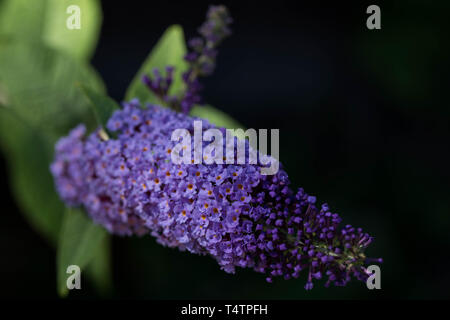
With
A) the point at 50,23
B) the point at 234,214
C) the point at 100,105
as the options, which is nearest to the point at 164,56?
the point at 100,105

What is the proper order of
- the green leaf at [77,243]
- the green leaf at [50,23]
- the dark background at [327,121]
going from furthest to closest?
the dark background at [327,121]
the green leaf at [50,23]
the green leaf at [77,243]

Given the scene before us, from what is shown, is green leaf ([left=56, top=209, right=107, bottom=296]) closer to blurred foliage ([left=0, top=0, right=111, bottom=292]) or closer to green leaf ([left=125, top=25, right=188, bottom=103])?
blurred foliage ([left=0, top=0, right=111, bottom=292])

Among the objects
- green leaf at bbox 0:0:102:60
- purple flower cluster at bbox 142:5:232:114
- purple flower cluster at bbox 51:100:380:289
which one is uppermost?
green leaf at bbox 0:0:102:60

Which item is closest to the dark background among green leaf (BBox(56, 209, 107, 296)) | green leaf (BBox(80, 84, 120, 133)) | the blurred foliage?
the blurred foliage

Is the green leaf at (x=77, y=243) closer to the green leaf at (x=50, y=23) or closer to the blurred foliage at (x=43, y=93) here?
the blurred foliage at (x=43, y=93)

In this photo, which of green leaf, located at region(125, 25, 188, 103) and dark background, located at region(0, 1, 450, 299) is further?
dark background, located at region(0, 1, 450, 299)

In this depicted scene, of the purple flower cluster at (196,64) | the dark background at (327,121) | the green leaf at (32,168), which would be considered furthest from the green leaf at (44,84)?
the dark background at (327,121)

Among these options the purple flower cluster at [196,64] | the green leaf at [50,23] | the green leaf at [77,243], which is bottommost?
the green leaf at [77,243]

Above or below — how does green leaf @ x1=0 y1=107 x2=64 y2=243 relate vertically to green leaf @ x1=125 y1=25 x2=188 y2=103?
below
